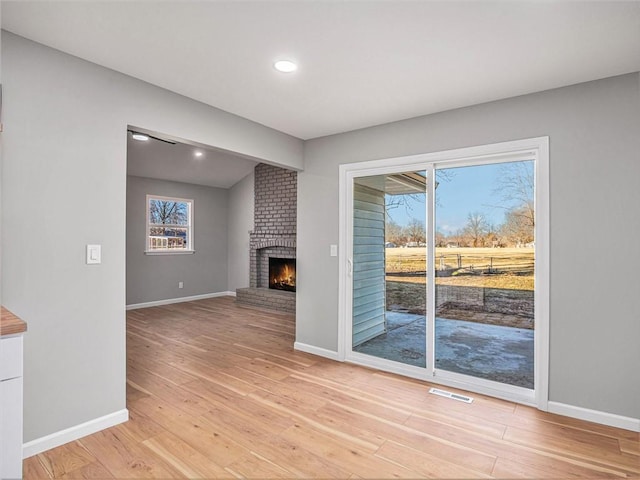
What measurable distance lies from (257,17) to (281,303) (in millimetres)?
5174

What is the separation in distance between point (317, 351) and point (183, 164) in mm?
4441

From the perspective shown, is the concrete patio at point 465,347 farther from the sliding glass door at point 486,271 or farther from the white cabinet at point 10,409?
the white cabinet at point 10,409

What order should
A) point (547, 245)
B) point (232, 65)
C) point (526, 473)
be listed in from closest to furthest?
point (526, 473) < point (232, 65) < point (547, 245)

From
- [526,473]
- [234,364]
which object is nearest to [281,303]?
[234,364]

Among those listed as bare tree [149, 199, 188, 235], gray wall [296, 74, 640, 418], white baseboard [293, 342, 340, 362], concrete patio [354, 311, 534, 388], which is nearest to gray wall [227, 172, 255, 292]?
bare tree [149, 199, 188, 235]

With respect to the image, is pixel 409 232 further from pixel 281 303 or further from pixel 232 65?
pixel 281 303

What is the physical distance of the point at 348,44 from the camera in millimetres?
2143

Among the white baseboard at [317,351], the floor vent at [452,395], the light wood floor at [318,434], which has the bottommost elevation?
the floor vent at [452,395]

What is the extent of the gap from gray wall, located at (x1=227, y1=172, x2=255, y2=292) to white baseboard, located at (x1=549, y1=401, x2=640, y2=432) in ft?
19.9

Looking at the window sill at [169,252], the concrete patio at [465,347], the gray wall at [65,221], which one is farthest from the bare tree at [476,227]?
the window sill at [169,252]

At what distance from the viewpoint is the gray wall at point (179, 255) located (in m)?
6.55

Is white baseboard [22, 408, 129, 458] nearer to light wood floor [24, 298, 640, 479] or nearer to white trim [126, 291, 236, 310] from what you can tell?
light wood floor [24, 298, 640, 479]

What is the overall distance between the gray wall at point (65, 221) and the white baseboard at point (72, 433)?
3 cm

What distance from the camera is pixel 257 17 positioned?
1.89 m
